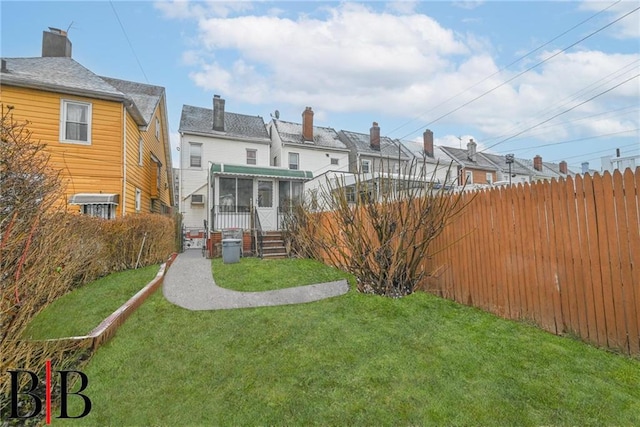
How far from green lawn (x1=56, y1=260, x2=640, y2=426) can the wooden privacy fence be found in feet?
1.11

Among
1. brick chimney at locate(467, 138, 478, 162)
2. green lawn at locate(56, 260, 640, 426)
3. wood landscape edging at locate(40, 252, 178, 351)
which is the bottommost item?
green lawn at locate(56, 260, 640, 426)

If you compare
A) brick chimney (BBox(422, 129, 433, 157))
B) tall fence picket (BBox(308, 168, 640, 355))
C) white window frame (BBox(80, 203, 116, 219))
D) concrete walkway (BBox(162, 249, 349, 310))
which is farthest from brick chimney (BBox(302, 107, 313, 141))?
tall fence picket (BBox(308, 168, 640, 355))

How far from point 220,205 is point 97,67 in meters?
9.11

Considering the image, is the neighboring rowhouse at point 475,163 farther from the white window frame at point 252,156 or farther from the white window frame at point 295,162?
the white window frame at point 252,156

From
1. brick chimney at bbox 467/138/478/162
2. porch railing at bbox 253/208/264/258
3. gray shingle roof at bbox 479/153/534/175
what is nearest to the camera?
porch railing at bbox 253/208/264/258

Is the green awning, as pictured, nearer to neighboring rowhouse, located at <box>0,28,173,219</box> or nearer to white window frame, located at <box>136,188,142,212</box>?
neighboring rowhouse, located at <box>0,28,173,219</box>

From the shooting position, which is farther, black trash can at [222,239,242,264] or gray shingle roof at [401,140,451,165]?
gray shingle roof at [401,140,451,165]

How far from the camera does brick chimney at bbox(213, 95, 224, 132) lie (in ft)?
68.4

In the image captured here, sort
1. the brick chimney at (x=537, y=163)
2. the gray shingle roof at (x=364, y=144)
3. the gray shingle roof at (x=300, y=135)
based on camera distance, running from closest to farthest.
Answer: the gray shingle roof at (x=300, y=135) → the gray shingle roof at (x=364, y=144) → the brick chimney at (x=537, y=163)

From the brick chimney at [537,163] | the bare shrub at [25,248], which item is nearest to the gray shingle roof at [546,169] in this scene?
the brick chimney at [537,163]

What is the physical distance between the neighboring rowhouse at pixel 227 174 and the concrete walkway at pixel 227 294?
18.0ft

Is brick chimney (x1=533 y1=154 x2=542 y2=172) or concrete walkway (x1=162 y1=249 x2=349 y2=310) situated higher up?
brick chimney (x1=533 y1=154 x2=542 y2=172)

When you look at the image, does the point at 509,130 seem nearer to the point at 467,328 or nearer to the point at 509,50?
the point at 509,50

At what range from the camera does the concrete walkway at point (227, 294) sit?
5.82 metres
